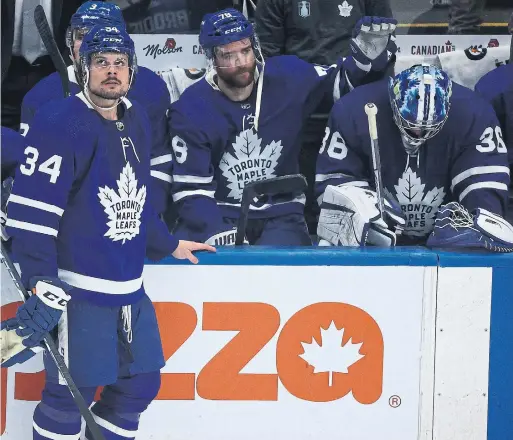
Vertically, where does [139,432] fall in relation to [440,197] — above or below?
below

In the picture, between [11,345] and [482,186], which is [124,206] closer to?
[11,345]

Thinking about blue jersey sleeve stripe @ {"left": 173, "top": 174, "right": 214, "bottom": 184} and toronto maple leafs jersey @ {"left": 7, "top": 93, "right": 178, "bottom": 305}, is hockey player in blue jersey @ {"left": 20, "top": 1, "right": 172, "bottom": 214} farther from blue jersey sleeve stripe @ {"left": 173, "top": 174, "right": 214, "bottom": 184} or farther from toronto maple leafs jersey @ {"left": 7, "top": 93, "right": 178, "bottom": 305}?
toronto maple leafs jersey @ {"left": 7, "top": 93, "right": 178, "bottom": 305}

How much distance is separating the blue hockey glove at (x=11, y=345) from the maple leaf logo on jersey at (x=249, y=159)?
1363 mm

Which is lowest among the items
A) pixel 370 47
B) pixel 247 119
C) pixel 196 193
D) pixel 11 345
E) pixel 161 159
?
pixel 11 345

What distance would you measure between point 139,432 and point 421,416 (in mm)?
804

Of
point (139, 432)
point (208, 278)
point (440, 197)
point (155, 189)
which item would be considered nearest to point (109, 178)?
point (208, 278)

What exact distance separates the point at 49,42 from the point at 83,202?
880 millimetres

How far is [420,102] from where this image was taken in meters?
3.49

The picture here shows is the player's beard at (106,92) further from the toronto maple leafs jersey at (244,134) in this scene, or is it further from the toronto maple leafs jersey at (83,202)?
the toronto maple leafs jersey at (244,134)

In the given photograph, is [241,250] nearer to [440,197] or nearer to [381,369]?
[381,369]

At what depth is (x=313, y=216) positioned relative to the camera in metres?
4.16

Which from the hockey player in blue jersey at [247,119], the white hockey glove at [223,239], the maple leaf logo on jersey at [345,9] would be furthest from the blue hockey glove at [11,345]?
the maple leaf logo on jersey at [345,9]

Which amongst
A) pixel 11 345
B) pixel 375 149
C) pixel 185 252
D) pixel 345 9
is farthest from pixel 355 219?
pixel 345 9

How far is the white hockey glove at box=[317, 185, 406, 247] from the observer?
3248 millimetres
